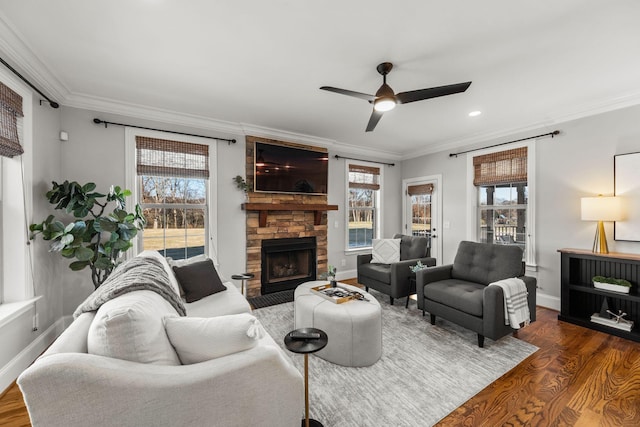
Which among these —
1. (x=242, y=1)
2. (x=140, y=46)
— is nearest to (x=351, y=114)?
(x=242, y=1)

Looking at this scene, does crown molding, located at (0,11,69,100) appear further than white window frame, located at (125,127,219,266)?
No

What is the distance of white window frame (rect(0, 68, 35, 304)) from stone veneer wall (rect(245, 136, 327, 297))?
90.3 inches

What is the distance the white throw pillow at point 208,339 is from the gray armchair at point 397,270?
8.84ft

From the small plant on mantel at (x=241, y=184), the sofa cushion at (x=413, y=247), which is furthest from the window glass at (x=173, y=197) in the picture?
the sofa cushion at (x=413, y=247)

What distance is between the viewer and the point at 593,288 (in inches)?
121

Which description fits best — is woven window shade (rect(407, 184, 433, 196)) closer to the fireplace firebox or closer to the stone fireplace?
the stone fireplace

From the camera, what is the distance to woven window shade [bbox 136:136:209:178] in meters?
3.44

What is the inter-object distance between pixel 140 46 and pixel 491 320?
3813 millimetres

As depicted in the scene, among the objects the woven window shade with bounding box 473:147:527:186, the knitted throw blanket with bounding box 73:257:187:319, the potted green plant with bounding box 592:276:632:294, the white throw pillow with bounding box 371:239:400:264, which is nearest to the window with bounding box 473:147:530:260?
the woven window shade with bounding box 473:147:527:186

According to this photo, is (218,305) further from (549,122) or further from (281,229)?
(549,122)

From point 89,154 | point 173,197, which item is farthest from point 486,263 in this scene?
point 89,154

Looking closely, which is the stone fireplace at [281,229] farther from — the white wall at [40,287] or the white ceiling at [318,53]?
the white wall at [40,287]

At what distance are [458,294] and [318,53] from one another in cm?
266

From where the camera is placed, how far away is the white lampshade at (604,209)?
2936 mm
